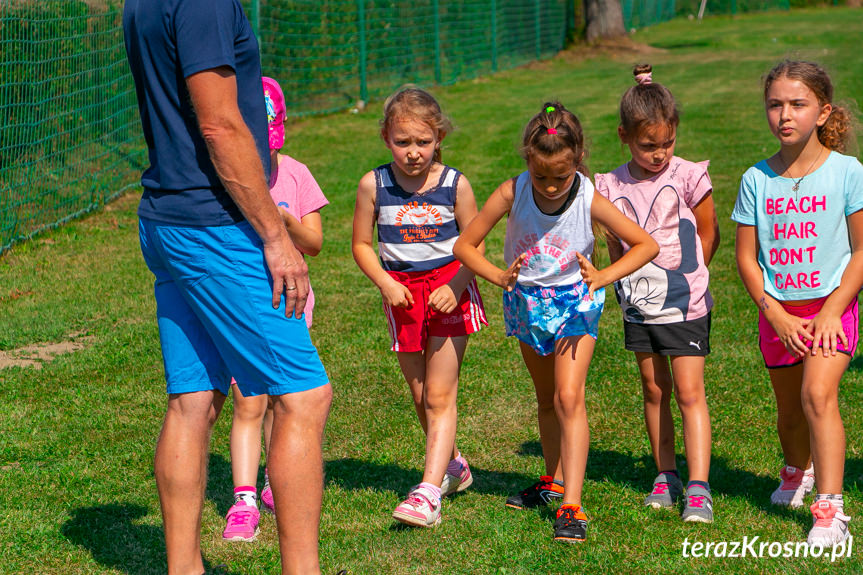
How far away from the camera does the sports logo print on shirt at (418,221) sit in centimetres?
428

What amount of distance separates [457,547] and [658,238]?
154 cm

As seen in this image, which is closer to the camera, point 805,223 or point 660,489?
point 805,223

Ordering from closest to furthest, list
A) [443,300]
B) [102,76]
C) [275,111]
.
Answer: [443,300] < [275,111] < [102,76]

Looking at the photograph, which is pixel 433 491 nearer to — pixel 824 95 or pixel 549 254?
pixel 549 254

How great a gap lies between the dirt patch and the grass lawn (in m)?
0.03

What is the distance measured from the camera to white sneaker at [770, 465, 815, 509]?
14.1ft

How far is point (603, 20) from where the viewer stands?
2747 cm

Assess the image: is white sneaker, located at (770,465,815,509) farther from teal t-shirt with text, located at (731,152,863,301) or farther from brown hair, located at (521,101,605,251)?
brown hair, located at (521,101,605,251)

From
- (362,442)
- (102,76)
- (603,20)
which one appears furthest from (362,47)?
(362,442)

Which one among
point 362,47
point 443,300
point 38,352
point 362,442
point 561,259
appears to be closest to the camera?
point 561,259

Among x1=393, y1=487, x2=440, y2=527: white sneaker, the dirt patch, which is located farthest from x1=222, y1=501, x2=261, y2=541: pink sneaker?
the dirt patch

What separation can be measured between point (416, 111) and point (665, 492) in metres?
1.94

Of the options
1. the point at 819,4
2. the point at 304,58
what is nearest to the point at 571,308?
the point at 304,58

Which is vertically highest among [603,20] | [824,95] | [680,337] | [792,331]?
[603,20]
